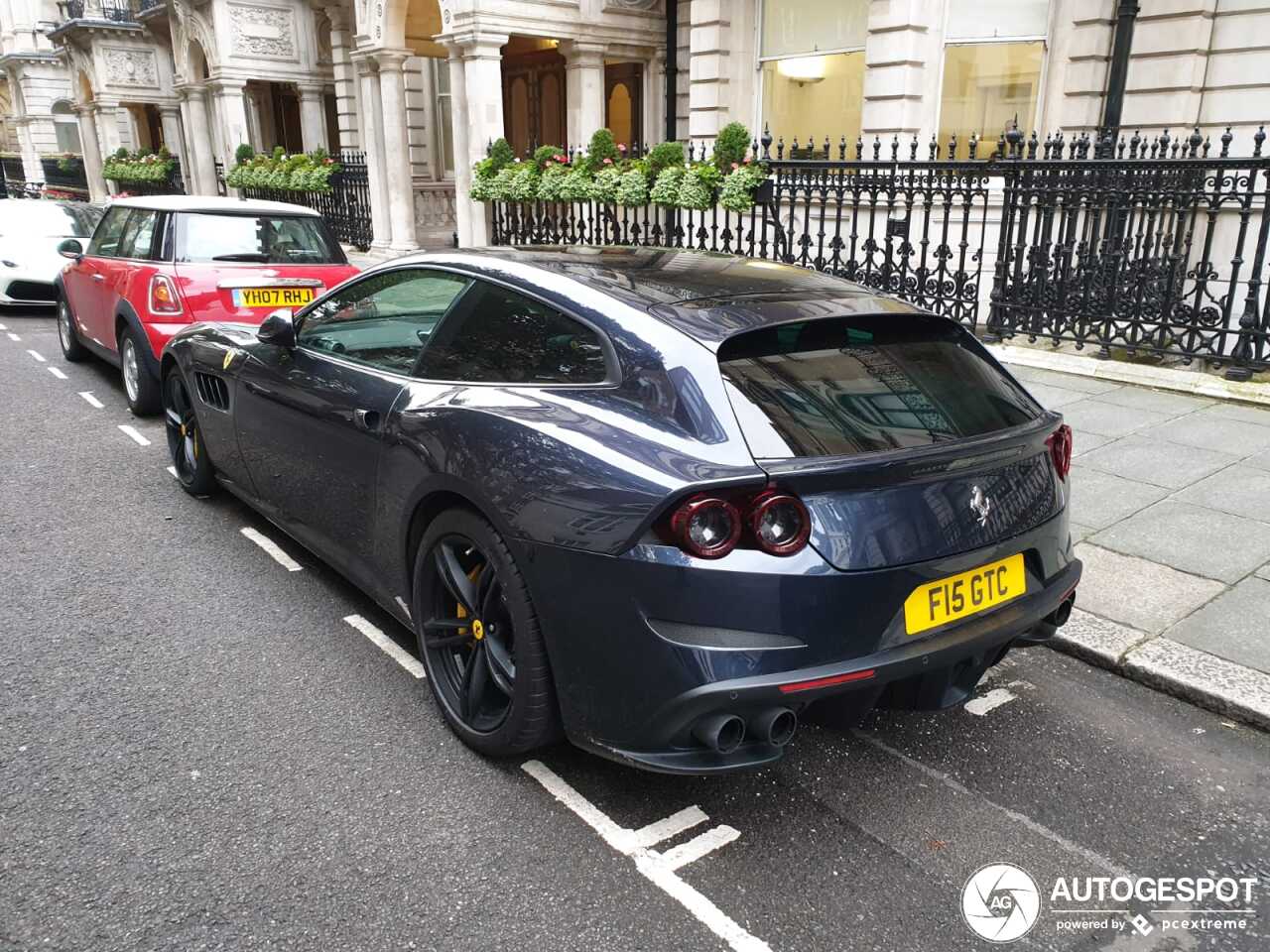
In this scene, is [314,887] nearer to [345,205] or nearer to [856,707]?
[856,707]

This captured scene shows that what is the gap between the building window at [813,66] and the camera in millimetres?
14172

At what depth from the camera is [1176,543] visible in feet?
16.1

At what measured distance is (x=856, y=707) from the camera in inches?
108

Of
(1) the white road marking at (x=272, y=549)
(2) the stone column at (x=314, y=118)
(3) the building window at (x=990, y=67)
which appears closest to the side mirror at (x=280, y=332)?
(1) the white road marking at (x=272, y=549)

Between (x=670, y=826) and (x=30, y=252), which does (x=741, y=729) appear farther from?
(x=30, y=252)

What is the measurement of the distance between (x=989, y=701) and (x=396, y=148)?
675 inches

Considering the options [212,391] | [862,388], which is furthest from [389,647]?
[862,388]

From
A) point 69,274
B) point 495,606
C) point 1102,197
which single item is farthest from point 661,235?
point 495,606

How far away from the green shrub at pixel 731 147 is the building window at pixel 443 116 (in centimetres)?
1477

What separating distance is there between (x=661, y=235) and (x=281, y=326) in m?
9.32

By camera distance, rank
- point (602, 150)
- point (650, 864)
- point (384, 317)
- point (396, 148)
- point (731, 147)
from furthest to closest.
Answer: point (396, 148)
point (602, 150)
point (731, 147)
point (384, 317)
point (650, 864)

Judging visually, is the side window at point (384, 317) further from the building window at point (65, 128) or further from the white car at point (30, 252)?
the building window at point (65, 128)

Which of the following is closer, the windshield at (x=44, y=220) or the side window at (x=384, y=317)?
the side window at (x=384, y=317)

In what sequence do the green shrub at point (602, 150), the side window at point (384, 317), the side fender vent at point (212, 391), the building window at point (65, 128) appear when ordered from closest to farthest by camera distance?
1. the side window at point (384, 317)
2. the side fender vent at point (212, 391)
3. the green shrub at point (602, 150)
4. the building window at point (65, 128)
